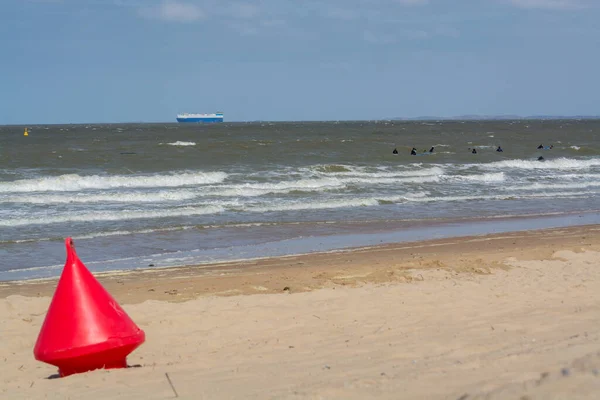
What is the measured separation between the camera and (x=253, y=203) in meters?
20.2

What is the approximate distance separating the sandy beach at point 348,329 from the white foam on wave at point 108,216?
6.67m

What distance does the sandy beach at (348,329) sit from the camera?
4.37m

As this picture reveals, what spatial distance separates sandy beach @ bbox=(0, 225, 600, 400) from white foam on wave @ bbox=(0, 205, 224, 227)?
6.67 m

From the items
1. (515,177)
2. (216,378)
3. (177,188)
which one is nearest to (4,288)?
(216,378)

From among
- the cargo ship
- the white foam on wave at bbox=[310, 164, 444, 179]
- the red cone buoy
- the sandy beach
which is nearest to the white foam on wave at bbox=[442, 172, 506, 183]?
the white foam on wave at bbox=[310, 164, 444, 179]

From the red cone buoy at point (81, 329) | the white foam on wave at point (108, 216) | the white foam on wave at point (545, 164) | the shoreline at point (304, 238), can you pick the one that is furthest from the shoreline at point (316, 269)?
the white foam on wave at point (545, 164)

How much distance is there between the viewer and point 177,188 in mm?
24672

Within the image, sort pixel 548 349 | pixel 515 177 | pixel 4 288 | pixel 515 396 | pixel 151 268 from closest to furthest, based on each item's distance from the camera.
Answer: pixel 515 396, pixel 548 349, pixel 4 288, pixel 151 268, pixel 515 177

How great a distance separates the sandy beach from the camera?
4367 millimetres

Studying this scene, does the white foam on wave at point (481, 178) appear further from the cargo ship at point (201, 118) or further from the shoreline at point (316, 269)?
the cargo ship at point (201, 118)

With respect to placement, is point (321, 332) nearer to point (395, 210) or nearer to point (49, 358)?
point (49, 358)

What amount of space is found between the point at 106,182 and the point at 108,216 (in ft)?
30.6

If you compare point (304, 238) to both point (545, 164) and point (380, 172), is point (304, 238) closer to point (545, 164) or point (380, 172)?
point (380, 172)

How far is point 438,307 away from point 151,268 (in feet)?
18.3
